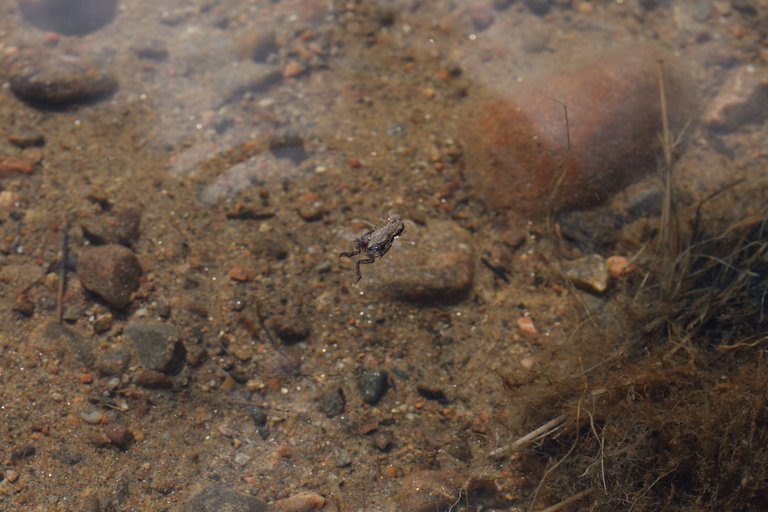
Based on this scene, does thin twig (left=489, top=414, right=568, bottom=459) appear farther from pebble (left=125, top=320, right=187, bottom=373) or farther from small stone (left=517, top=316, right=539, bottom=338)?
pebble (left=125, top=320, right=187, bottom=373)

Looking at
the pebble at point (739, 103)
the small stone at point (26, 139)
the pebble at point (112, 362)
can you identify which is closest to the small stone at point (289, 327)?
the pebble at point (112, 362)

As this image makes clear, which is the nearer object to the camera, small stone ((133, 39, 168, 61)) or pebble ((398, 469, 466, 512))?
pebble ((398, 469, 466, 512))

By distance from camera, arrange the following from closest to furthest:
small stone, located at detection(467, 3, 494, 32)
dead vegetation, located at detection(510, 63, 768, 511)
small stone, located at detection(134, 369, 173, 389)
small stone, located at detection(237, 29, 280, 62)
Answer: dead vegetation, located at detection(510, 63, 768, 511), small stone, located at detection(134, 369, 173, 389), small stone, located at detection(237, 29, 280, 62), small stone, located at detection(467, 3, 494, 32)

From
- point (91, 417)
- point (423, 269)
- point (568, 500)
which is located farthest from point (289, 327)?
point (568, 500)

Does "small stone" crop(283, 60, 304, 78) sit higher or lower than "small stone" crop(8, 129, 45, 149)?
higher

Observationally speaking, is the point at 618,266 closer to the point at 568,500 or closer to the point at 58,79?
the point at 568,500

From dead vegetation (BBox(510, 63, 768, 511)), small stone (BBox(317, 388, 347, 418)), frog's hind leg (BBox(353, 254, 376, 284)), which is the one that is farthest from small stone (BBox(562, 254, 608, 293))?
small stone (BBox(317, 388, 347, 418))

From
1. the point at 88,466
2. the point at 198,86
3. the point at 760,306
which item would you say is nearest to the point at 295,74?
the point at 198,86

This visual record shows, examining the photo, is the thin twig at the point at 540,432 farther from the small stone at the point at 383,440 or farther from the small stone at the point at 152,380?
the small stone at the point at 152,380
